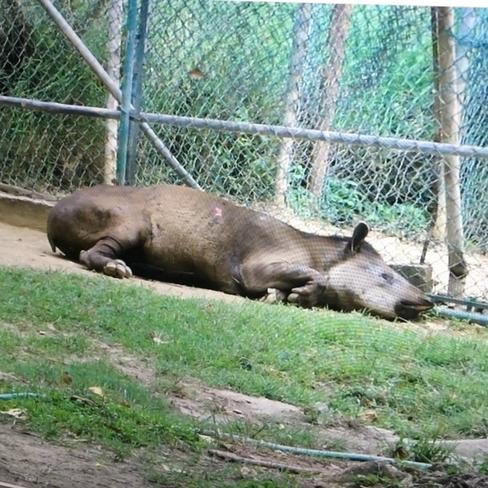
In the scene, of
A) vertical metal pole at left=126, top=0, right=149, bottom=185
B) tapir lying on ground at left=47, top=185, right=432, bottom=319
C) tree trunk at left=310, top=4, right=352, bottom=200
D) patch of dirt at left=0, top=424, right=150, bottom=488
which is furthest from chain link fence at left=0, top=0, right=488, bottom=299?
patch of dirt at left=0, top=424, right=150, bottom=488

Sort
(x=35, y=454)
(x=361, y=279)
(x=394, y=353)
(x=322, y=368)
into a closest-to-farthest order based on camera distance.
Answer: (x=35, y=454) < (x=322, y=368) < (x=394, y=353) < (x=361, y=279)

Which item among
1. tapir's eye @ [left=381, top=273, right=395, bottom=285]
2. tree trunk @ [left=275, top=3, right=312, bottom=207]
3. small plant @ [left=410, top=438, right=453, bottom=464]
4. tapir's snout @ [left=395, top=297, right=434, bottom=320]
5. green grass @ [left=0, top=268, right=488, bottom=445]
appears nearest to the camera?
small plant @ [left=410, top=438, right=453, bottom=464]

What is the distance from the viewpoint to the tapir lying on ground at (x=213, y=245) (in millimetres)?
8844

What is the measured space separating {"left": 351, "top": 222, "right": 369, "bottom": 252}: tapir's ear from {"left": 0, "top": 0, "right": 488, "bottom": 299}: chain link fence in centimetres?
48

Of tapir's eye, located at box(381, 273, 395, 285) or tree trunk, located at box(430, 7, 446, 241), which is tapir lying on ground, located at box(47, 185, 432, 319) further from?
tree trunk, located at box(430, 7, 446, 241)

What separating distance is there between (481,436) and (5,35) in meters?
8.08

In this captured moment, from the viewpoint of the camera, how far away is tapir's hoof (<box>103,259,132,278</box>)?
339 inches

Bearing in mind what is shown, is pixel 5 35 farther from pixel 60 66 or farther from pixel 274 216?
pixel 274 216

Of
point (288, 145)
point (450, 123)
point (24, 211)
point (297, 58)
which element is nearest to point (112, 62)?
point (24, 211)

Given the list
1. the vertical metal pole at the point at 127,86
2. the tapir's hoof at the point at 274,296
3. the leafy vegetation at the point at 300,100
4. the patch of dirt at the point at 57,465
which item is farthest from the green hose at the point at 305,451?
the vertical metal pole at the point at 127,86

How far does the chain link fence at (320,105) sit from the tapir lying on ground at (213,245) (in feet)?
2.03

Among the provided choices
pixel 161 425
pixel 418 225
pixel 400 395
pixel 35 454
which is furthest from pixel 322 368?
pixel 418 225

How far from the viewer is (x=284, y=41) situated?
966 cm

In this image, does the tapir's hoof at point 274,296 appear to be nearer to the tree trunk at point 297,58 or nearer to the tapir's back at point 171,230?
the tapir's back at point 171,230
